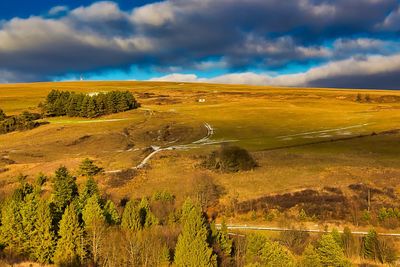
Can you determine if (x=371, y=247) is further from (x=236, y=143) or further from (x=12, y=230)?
(x=236, y=143)

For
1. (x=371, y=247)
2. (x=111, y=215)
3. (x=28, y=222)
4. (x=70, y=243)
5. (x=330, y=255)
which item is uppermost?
(x=330, y=255)

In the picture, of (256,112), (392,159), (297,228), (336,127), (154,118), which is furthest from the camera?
(256,112)

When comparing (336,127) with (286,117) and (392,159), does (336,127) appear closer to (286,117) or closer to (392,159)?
(286,117)

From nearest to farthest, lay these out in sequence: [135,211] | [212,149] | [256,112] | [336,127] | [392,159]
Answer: [135,211], [392,159], [212,149], [336,127], [256,112]

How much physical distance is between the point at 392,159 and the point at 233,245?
4841 centimetres

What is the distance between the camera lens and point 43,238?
192 feet

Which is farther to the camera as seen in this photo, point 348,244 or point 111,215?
point 111,215

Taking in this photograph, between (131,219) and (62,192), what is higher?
(131,219)

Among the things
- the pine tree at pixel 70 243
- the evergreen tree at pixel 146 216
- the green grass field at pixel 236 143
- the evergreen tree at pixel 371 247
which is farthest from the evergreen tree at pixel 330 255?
Result: the green grass field at pixel 236 143

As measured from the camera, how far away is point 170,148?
Answer: 114688mm

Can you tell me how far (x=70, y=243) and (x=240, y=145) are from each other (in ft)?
205

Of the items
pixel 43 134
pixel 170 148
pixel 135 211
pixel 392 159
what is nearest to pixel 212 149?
pixel 170 148

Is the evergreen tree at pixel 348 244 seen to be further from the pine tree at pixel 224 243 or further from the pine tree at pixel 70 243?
the pine tree at pixel 70 243

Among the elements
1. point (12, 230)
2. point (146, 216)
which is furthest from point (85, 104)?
point (12, 230)
